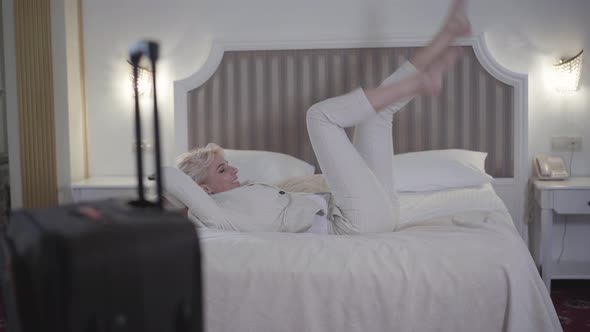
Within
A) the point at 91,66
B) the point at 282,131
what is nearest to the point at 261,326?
the point at 282,131

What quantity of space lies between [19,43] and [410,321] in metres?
2.69

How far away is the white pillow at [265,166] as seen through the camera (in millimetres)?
2896

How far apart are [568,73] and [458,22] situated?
1.29 metres

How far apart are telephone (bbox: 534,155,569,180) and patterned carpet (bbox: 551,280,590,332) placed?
1.87 feet

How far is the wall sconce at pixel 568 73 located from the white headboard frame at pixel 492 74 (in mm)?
185

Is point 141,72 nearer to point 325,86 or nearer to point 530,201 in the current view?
point 325,86

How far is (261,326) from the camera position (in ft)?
4.70

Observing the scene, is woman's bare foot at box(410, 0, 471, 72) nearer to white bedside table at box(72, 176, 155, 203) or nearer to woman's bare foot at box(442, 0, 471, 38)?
woman's bare foot at box(442, 0, 471, 38)

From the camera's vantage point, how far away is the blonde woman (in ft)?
6.15

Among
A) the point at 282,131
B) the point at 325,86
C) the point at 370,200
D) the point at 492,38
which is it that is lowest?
the point at 370,200

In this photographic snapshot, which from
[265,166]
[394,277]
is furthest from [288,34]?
[394,277]

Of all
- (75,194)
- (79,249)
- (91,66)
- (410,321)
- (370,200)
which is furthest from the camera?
(91,66)

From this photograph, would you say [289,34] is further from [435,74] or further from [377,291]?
[377,291]

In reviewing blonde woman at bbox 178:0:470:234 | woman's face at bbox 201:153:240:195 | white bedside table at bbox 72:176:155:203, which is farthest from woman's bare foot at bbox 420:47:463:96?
white bedside table at bbox 72:176:155:203
